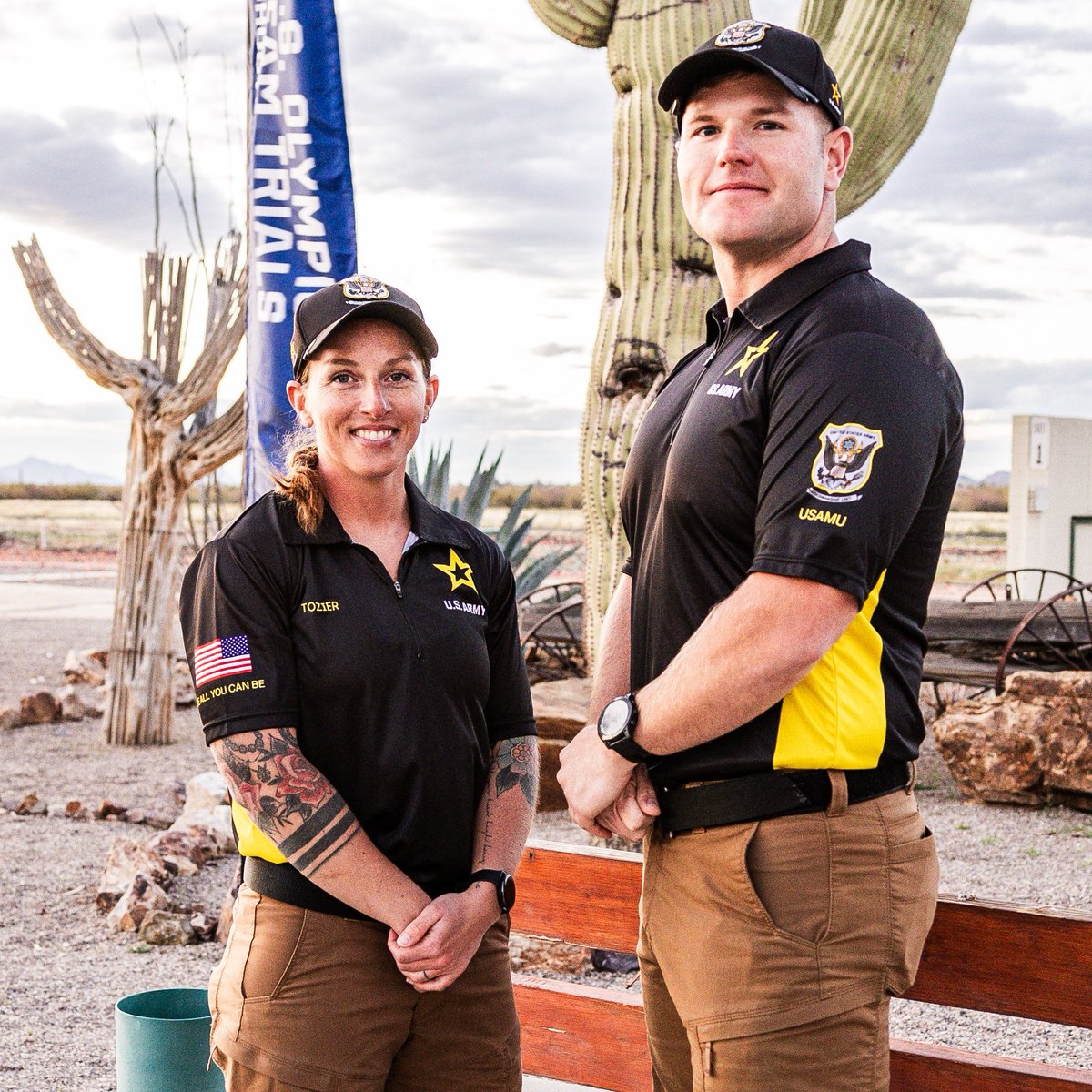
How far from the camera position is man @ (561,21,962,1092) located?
1802 millimetres

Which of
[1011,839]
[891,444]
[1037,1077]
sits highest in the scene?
[891,444]

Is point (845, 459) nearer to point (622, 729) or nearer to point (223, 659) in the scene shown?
point (622, 729)

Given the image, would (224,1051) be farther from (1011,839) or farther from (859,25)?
(1011,839)

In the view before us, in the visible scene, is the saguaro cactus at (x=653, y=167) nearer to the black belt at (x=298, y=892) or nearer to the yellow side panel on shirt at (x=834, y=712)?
the black belt at (x=298, y=892)

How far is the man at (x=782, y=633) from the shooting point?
5.91ft

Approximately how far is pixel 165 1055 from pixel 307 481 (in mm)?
1782

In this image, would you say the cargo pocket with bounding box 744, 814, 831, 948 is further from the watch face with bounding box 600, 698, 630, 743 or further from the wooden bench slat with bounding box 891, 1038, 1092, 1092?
the wooden bench slat with bounding box 891, 1038, 1092, 1092

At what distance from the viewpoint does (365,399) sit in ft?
7.43

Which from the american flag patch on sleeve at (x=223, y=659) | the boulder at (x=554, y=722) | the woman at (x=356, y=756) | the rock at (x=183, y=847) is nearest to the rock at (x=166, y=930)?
the rock at (x=183, y=847)

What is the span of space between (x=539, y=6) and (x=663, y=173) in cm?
104

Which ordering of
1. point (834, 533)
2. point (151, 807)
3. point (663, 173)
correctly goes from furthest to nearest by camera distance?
point (151, 807) → point (663, 173) → point (834, 533)

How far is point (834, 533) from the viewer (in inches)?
69.7

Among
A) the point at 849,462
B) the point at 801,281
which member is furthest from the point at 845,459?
the point at 801,281

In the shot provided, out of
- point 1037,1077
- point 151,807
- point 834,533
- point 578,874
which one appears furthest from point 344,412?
point 151,807
